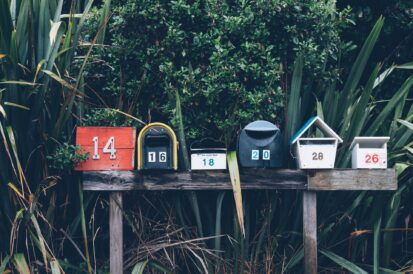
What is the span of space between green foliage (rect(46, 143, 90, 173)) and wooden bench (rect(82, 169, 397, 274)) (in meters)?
0.11

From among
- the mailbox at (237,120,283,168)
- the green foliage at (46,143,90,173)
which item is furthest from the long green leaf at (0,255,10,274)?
the mailbox at (237,120,283,168)

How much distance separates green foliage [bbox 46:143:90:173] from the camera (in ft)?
14.9

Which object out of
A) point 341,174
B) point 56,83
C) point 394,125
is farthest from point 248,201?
point 56,83

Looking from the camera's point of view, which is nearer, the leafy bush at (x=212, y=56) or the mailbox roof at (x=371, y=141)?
the mailbox roof at (x=371, y=141)

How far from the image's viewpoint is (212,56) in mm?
4781

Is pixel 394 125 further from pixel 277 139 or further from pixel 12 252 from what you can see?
pixel 12 252

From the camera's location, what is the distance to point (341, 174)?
4621mm

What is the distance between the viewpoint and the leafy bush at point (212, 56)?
15.8 feet

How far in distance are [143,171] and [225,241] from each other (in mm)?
790

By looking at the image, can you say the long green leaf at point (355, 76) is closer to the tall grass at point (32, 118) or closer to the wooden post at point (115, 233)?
the wooden post at point (115, 233)

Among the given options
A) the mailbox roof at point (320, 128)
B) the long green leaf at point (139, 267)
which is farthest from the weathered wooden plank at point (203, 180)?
the long green leaf at point (139, 267)

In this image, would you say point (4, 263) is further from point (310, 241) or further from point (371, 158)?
point (371, 158)

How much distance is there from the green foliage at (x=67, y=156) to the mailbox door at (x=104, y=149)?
0.14 ft

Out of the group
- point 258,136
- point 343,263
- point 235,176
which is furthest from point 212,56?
point 343,263
